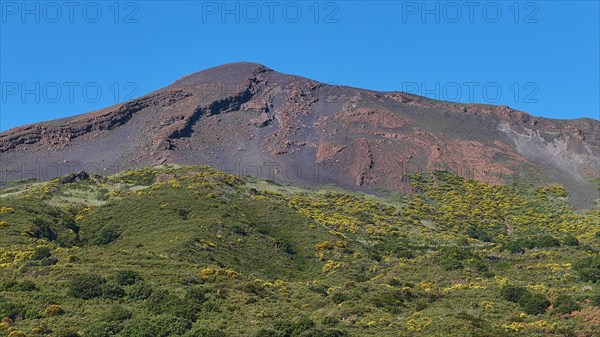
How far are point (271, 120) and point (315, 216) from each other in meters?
55.9

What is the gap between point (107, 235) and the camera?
6091 cm

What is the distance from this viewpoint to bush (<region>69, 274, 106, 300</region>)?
3584cm

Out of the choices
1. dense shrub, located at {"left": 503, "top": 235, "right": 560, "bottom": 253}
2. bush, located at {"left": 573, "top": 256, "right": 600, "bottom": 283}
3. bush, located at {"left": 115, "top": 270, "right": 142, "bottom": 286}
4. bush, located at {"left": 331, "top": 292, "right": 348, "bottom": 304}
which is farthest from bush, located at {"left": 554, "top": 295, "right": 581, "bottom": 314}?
dense shrub, located at {"left": 503, "top": 235, "right": 560, "bottom": 253}

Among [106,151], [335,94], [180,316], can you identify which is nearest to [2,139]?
[106,151]

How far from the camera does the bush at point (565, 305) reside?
3725 centimetres

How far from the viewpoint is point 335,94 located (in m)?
146

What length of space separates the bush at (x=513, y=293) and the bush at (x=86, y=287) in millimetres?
21373

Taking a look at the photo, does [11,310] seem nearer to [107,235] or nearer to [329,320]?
[329,320]

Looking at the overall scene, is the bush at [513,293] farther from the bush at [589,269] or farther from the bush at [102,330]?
the bush at [102,330]

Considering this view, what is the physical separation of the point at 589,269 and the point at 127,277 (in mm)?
29046

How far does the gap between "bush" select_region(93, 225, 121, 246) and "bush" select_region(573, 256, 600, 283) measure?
35.2 m

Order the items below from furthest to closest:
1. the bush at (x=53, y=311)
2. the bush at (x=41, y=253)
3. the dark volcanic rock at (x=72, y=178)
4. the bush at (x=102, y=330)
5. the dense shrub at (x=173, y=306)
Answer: the dark volcanic rock at (x=72, y=178) < the bush at (x=41, y=253) < the dense shrub at (x=173, y=306) < the bush at (x=53, y=311) < the bush at (x=102, y=330)

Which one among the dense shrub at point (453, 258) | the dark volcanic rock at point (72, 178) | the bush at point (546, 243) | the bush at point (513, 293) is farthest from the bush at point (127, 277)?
the dark volcanic rock at point (72, 178)

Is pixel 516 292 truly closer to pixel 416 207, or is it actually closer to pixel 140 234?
pixel 140 234
